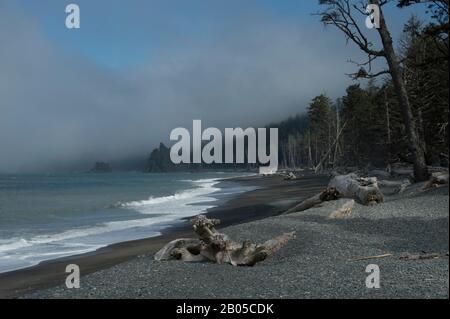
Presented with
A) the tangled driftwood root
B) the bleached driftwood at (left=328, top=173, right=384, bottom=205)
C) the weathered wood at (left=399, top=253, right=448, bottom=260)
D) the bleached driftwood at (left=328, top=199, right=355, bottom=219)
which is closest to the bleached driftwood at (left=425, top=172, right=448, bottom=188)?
the bleached driftwood at (left=328, top=173, right=384, bottom=205)

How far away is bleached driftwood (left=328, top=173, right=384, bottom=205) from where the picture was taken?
15.0m

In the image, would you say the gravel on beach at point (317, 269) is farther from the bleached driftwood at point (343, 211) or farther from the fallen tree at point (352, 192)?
the fallen tree at point (352, 192)

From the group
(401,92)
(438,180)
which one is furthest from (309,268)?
(401,92)

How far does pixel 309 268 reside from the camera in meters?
7.47

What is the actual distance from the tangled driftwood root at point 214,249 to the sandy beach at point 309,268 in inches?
8.7

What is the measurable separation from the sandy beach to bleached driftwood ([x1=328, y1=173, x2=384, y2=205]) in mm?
796

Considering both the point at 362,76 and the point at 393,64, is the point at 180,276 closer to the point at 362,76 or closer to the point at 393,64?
the point at 362,76

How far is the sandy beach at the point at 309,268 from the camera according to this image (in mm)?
6066

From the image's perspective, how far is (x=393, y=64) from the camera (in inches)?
710
